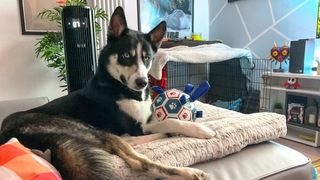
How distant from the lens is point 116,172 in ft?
2.05

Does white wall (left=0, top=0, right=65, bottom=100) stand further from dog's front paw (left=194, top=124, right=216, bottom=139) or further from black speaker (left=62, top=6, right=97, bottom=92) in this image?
dog's front paw (left=194, top=124, right=216, bottom=139)

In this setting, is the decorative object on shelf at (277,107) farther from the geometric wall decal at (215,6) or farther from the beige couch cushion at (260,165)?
the beige couch cushion at (260,165)

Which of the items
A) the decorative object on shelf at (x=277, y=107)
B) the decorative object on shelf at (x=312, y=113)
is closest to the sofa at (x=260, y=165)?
the decorative object on shelf at (x=312, y=113)

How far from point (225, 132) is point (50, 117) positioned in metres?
0.58

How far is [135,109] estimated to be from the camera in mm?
1104

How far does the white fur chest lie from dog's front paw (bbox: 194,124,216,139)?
1.00ft

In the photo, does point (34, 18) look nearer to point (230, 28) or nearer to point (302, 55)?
point (230, 28)

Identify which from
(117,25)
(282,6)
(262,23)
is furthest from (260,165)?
(262,23)

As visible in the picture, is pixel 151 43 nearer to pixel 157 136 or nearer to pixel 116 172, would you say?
pixel 157 136

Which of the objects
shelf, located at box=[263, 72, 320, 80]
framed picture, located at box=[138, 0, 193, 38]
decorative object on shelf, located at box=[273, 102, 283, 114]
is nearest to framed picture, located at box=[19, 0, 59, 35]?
framed picture, located at box=[138, 0, 193, 38]

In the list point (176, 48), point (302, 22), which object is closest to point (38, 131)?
point (176, 48)

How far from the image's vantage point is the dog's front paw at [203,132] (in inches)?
33.8

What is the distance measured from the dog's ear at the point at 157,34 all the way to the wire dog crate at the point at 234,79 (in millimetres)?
1751

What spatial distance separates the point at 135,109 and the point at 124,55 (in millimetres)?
242
